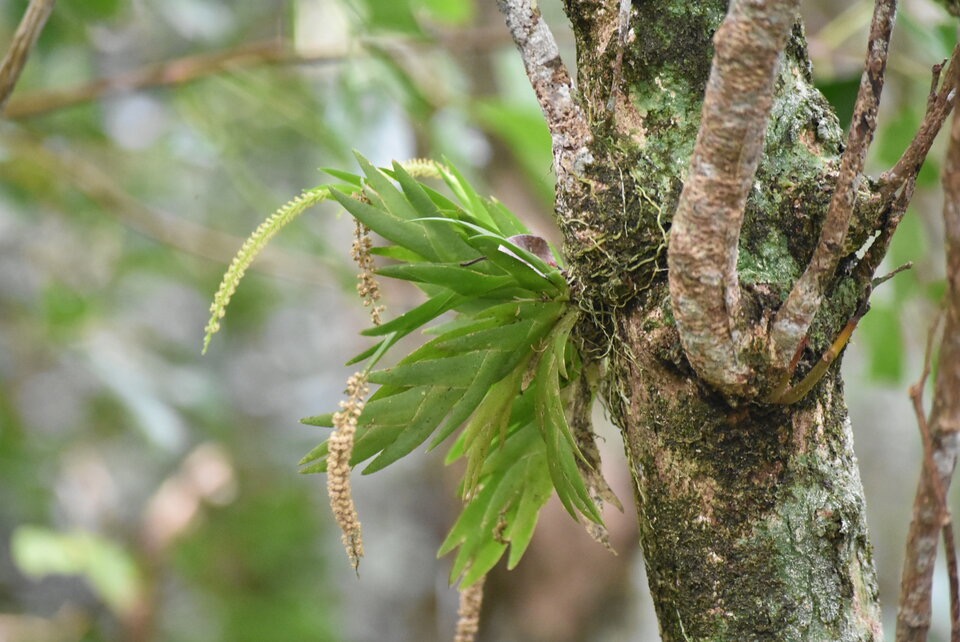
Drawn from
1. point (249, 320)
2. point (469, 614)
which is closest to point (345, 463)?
point (469, 614)

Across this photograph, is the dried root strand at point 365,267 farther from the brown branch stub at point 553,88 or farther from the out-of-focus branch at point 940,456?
the out-of-focus branch at point 940,456

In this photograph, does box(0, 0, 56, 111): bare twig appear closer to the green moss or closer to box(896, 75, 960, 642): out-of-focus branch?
the green moss

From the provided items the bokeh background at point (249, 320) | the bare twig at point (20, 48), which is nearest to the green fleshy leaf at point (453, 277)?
the bare twig at point (20, 48)

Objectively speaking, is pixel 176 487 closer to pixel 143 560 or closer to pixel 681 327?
pixel 143 560

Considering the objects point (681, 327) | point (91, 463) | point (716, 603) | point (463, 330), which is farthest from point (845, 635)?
point (91, 463)

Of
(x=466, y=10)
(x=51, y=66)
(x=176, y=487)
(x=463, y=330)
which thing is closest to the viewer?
(x=463, y=330)

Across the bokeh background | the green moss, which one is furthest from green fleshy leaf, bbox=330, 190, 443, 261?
the bokeh background

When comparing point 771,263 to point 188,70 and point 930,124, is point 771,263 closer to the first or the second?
point 930,124

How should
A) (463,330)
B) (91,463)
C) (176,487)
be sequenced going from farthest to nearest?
(91,463) < (176,487) < (463,330)
